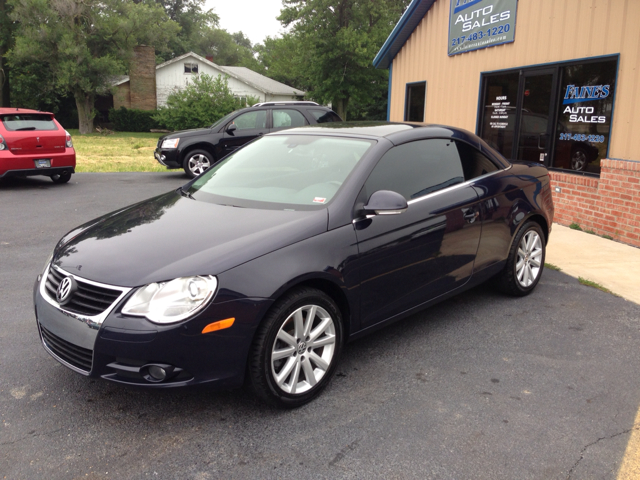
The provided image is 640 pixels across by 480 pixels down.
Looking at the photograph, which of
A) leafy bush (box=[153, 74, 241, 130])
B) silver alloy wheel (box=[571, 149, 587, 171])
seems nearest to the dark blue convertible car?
silver alloy wheel (box=[571, 149, 587, 171])

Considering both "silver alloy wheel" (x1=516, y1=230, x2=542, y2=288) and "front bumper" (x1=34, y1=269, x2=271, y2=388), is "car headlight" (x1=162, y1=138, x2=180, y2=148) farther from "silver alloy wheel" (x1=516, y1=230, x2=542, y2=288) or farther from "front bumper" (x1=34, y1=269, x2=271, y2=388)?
"front bumper" (x1=34, y1=269, x2=271, y2=388)

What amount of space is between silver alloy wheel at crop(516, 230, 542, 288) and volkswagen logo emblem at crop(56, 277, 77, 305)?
3.75 meters

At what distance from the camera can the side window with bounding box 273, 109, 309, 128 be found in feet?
44.2

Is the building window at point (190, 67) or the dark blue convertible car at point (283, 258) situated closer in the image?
the dark blue convertible car at point (283, 258)

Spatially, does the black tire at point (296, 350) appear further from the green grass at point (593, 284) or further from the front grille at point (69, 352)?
the green grass at point (593, 284)

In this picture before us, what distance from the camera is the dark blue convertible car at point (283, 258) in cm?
290

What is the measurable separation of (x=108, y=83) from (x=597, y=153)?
118ft

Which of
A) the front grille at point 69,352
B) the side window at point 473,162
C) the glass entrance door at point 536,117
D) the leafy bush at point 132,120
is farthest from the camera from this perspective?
the leafy bush at point 132,120

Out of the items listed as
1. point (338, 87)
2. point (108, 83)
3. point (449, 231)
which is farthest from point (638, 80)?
point (108, 83)

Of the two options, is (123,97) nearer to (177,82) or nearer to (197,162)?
(177,82)

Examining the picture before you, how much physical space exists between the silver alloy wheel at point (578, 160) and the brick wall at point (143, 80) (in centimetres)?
4252

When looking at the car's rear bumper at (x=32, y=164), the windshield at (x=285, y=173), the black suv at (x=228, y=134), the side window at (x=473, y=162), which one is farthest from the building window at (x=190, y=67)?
the side window at (x=473, y=162)

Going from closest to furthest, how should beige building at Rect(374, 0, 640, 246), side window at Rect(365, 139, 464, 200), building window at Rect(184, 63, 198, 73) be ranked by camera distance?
1. side window at Rect(365, 139, 464, 200)
2. beige building at Rect(374, 0, 640, 246)
3. building window at Rect(184, 63, 198, 73)

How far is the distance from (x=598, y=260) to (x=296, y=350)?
16.1ft
